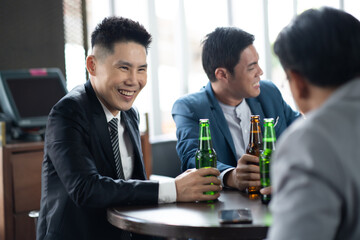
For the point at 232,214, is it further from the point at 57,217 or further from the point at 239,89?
the point at 239,89

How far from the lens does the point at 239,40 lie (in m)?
2.53

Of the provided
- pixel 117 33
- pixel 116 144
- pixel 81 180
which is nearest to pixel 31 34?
pixel 117 33

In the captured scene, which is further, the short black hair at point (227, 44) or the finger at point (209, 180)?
the short black hair at point (227, 44)

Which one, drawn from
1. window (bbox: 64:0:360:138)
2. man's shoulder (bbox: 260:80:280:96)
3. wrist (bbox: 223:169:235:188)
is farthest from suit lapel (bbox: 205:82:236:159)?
window (bbox: 64:0:360:138)

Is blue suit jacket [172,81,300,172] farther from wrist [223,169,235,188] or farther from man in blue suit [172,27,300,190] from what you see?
wrist [223,169,235,188]

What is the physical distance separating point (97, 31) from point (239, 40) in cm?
Answer: 91

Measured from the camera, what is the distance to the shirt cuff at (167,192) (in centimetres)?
160

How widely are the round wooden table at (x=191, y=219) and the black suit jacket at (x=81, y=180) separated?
70 millimetres

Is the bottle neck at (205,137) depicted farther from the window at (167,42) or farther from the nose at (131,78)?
the window at (167,42)

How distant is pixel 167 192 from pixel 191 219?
0.25 metres

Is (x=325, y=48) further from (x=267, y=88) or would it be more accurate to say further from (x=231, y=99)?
(x=267, y=88)

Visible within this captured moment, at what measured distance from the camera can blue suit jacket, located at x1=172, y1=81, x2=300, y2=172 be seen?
222cm

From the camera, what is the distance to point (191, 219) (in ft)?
4.51

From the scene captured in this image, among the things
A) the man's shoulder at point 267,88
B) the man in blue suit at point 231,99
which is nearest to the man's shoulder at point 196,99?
the man in blue suit at point 231,99
